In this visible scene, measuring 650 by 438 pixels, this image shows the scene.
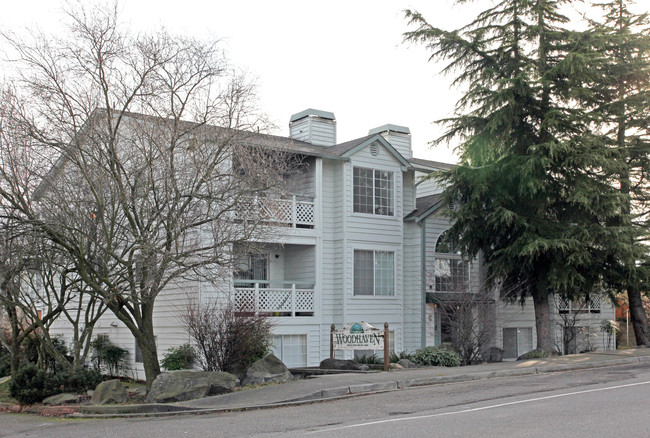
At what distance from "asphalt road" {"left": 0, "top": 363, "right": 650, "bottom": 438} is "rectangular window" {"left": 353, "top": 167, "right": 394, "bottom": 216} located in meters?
10.9

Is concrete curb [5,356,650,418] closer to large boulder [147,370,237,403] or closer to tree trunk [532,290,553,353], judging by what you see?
large boulder [147,370,237,403]

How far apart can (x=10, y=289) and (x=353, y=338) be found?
9288 millimetres

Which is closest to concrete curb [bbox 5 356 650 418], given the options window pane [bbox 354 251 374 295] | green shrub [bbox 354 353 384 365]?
green shrub [bbox 354 353 384 365]

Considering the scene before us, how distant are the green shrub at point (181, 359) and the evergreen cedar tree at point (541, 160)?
32.8ft

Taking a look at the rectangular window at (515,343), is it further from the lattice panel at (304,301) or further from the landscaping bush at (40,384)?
the landscaping bush at (40,384)

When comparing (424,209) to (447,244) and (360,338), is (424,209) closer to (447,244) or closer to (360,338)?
(447,244)

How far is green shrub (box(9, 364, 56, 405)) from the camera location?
17938 mm

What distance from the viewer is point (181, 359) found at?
70.2 feet

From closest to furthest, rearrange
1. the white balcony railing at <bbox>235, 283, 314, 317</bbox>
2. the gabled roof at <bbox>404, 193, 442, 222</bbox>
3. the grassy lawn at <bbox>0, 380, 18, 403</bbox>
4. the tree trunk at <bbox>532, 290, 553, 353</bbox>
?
1. the grassy lawn at <bbox>0, 380, 18, 403</bbox>
2. the white balcony railing at <bbox>235, 283, 314, 317</bbox>
3. the tree trunk at <bbox>532, 290, 553, 353</bbox>
4. the gabled roof at <bbox>404, 193, 442, 222</bbox>

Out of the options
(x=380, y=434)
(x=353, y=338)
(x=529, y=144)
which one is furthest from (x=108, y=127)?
(x=529, y=144)

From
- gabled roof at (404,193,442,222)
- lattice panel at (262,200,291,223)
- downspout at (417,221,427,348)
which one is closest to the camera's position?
lattice panel at (262,200,291,223)

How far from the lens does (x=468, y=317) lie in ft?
73.9

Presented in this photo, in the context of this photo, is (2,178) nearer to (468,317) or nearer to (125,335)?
(125,335)

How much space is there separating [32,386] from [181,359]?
15.0 ft
